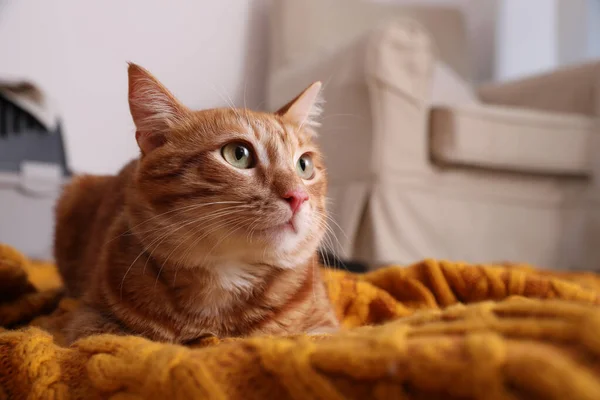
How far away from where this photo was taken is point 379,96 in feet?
5.39

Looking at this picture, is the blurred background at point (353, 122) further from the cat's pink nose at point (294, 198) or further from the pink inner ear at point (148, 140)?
the cat's pink nose at point (294, 198)

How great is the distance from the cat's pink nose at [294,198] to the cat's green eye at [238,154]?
0.10 m

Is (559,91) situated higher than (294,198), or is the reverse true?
(559,91)

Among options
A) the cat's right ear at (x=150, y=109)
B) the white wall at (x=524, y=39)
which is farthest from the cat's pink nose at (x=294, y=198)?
the white wall at (x=524, y=39)

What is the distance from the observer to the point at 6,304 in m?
0.91

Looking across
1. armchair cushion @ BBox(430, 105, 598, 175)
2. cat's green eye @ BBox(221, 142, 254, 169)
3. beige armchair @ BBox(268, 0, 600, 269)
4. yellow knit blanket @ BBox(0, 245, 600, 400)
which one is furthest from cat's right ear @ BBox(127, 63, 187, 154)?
armchair cushion @ BBox(430, 105, 598, 175)

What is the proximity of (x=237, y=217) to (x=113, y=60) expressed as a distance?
569 millimetres

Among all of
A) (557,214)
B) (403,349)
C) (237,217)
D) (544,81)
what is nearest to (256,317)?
(237,217)

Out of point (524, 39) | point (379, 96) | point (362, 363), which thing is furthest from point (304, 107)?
point (524, 39)

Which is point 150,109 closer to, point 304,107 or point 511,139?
point 304,107

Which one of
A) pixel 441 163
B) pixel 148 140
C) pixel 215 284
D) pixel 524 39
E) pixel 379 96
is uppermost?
pixel 524 39

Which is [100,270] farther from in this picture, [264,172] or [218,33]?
[218,33]

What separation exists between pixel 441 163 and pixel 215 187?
51.3 inches

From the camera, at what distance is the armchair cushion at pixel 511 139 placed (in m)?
1.80
